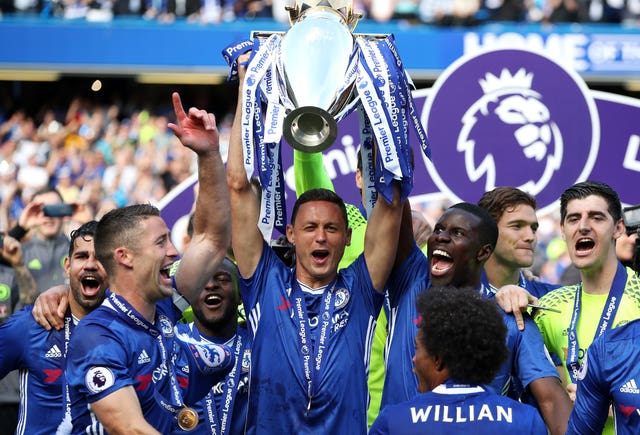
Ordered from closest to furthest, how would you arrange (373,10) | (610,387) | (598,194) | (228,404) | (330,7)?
(610,387), (330,7), (228,404), (598,194), (373,10)

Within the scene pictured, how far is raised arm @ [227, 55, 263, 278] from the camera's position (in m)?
4.89

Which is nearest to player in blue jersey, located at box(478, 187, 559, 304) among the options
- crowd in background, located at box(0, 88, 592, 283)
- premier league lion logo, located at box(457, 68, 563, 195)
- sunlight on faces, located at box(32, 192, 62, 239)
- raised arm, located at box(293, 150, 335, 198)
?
raised arm, located at box(293, 150, 335, 198)

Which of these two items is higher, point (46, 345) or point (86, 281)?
point (86, 281)

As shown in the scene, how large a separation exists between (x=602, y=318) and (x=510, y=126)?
238cm

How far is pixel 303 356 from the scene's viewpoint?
477 centimetres

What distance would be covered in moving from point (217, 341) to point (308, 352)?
0.92 meters

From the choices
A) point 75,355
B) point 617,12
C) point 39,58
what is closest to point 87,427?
point 75,355

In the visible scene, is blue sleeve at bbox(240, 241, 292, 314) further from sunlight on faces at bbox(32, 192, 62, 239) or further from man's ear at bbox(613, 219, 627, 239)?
sunlight on faces at bbox(32, 192, 62, 239)

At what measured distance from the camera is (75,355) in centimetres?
449

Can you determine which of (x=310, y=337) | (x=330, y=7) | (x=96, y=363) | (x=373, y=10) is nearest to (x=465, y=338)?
(x=310, y=337)

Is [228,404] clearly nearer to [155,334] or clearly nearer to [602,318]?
[155,334]

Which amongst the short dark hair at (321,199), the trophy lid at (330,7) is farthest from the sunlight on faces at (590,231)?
the trophy lid at (330,7)

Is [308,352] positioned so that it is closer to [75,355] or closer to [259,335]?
[259,335]

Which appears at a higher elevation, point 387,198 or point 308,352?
point 387,198
